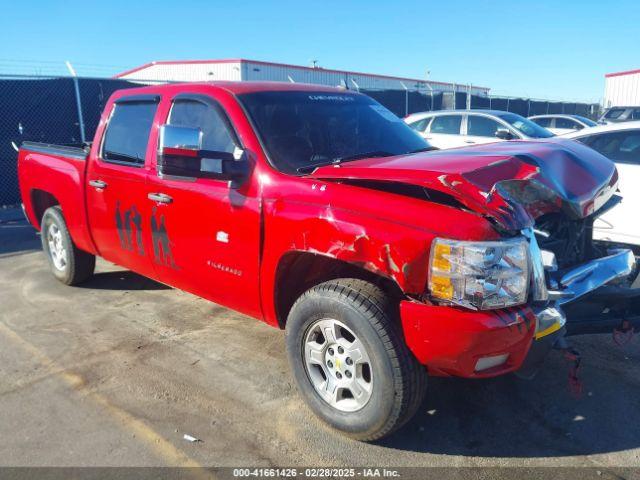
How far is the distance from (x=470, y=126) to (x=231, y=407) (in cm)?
830

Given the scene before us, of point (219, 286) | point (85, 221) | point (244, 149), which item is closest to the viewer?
point (244, 149)

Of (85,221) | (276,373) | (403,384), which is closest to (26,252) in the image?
(85,221)

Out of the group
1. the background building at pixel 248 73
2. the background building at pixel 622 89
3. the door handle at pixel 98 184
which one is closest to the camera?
the door handle at pixel 98 184

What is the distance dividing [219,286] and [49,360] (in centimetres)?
147

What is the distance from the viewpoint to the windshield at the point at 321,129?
3.42 meters

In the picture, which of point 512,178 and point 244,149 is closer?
point 512,178

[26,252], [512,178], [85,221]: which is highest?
[512,178]

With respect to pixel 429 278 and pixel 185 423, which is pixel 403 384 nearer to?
pixel 429 278

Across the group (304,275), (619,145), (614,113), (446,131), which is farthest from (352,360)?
(614,113)

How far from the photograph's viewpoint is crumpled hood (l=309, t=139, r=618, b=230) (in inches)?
99.4

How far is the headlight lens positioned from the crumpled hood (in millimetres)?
146

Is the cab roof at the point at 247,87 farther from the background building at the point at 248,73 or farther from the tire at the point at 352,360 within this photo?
the background building at the point at 248,73

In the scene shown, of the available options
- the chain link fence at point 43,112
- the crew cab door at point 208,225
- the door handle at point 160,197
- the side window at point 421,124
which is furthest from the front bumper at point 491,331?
the chain link fence at point 43,112

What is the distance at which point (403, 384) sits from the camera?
2.59 metres
